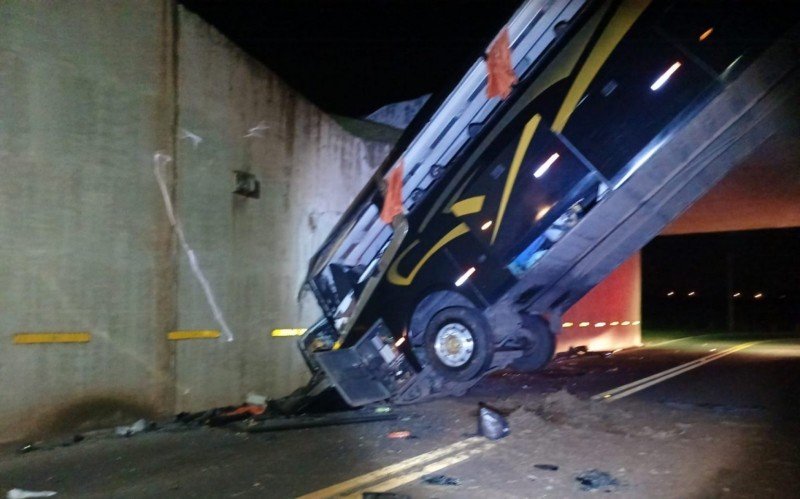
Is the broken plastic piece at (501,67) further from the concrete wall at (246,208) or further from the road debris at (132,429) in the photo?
the road debris at (132,429)

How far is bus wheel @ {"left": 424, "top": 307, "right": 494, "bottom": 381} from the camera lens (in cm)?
824

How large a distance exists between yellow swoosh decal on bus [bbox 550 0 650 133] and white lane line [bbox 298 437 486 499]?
3.30 meters

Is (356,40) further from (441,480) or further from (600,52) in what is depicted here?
(441,480)

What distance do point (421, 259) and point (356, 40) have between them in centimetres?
534

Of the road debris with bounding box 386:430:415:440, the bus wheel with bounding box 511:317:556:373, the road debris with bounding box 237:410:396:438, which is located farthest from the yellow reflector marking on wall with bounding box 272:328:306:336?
the bus wheel with bounding box 511:317:556:373

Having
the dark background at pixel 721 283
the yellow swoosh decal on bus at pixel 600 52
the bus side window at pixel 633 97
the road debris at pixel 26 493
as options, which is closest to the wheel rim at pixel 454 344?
the bus side window at pixel 633 97

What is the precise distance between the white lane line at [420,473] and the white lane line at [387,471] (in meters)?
0.11

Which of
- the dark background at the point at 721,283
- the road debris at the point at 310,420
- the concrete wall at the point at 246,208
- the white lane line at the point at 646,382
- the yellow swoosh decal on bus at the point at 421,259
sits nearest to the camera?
the road debris at the point at 310,420

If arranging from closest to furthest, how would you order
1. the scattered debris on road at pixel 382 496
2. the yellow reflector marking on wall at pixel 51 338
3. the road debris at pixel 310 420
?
1. the scattered debris on road at pixel 382 496
2. the yellow reflector marking on wall at pixel 51 338
3. the road debris at pixel 310 420

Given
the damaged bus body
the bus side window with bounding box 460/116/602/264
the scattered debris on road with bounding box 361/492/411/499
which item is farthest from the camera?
the bus side window with bounding box 460/116/602/264

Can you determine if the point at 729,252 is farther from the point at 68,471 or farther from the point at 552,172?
the point at 68,471

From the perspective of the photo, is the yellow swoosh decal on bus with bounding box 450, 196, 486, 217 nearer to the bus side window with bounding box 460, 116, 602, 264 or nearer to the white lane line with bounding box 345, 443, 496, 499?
the bus side window with bounding box 460, 116, 602, 264

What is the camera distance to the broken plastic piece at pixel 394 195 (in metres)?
8.36

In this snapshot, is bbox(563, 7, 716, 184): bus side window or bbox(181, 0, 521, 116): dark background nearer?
bbox(563, 7, 716, 184): bus side window
